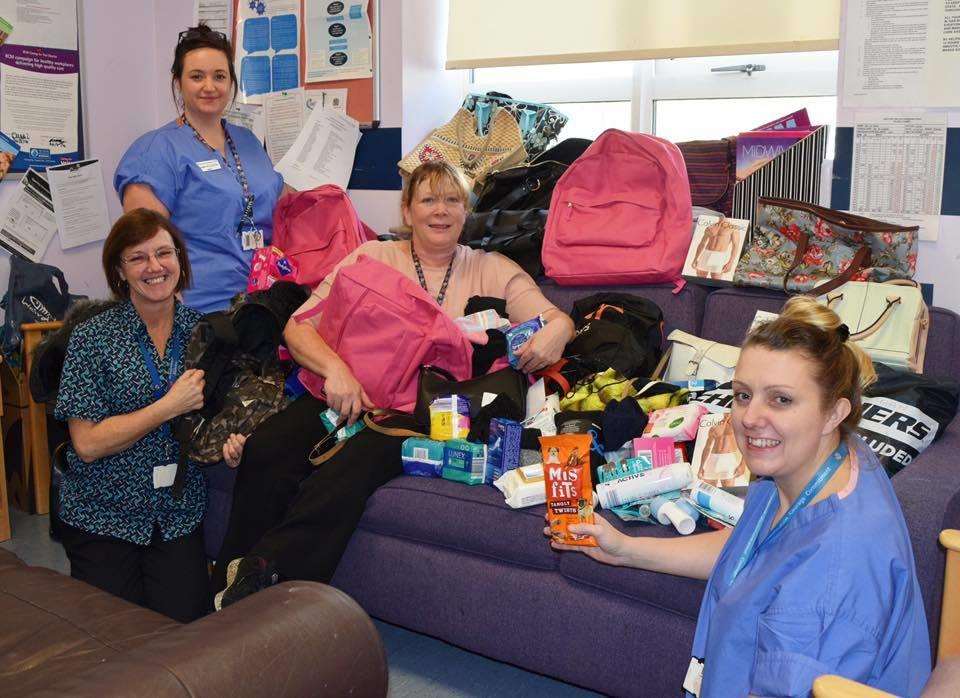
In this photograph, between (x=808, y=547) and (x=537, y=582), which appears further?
(x=537, y=582)

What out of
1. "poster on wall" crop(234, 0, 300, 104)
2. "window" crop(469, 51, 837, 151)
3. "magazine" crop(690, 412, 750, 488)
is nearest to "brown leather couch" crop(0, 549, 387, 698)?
"magazine" crop(690, 412, 750, 488)

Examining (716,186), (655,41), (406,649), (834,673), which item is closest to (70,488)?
(406,649)

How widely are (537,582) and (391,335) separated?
813 millimetres

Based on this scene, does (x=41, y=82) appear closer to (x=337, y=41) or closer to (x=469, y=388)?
(x=337, y=41)

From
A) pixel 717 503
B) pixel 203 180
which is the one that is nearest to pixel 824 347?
pixel 717 503

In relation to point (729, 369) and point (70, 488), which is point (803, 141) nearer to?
point (729, 369)

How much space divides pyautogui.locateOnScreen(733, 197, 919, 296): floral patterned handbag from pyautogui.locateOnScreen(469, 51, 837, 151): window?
0.41 metres

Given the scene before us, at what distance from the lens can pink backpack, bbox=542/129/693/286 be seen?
2873 mm

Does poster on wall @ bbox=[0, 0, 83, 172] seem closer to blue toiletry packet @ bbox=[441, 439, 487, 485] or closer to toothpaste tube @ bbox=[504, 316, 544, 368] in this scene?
toothpaste tube @ bbox=[504, 316, 544, 368]

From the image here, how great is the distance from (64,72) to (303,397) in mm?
2118

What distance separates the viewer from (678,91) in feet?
11.4

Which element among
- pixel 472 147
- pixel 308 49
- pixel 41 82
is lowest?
pixel 472 147

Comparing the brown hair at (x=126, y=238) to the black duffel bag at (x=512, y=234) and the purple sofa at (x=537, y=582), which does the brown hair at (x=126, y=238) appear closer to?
the purple sofa at (x=537, y=582)

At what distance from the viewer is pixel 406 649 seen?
7.91 feet
